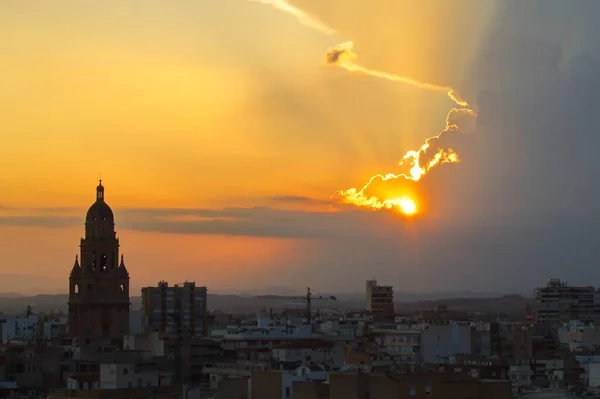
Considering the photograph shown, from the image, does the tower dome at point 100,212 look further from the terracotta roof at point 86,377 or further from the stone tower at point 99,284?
the terracotta roof at point 86,377

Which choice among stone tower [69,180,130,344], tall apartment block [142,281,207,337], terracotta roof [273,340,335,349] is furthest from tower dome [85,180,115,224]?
tall apartment block [142,281,207,337]

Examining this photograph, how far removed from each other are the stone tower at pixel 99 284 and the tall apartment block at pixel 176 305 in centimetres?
3005

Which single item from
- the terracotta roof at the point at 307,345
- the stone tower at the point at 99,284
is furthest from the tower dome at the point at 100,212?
the terracotta roof at the point at 307,345

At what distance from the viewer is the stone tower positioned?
12225cm

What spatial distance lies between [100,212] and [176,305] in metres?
37.9

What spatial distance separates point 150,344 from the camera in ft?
359

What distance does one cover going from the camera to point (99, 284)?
12294cm

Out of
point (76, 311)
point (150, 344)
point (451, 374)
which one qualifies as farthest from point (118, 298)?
point (451, 374)

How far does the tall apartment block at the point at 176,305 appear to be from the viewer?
15600 centimetres

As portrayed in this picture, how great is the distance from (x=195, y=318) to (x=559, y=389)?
3211 inches

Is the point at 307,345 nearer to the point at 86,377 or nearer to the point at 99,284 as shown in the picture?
the point at 99,284

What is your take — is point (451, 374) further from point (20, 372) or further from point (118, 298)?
point (118, 298)

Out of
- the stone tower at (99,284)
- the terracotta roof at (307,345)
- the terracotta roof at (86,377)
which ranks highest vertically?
the stone tower at (99,284)

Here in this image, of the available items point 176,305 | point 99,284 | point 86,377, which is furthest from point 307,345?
point 176,305
